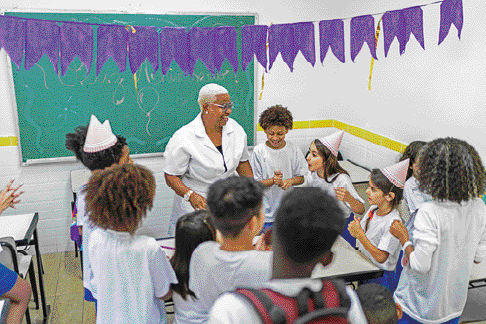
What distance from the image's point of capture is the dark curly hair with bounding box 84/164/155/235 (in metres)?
1.46

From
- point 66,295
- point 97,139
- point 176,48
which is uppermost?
point 176,48

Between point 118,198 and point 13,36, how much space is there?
1.59 m

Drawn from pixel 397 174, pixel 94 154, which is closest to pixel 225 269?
pixel 94 154

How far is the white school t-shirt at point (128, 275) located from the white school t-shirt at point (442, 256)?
3.37 feet

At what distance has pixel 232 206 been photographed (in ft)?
4.25

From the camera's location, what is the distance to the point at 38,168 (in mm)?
3576

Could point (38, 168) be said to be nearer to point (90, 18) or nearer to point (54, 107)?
point (54, 107)

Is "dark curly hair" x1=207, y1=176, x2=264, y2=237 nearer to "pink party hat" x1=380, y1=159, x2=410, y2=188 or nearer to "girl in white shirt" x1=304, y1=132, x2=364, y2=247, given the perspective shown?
"pink party hat" x1=380, y1=159, x2=410, y2=188

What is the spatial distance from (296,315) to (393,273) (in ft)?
5.37

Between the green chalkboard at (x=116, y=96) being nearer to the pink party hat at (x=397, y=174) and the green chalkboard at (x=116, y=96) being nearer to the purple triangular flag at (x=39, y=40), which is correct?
the purple triangular flag at (x=39, y=40)

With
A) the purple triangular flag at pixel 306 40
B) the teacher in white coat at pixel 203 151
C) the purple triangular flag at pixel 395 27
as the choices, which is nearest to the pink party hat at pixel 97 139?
the teacher in white coat at pixel 203 151

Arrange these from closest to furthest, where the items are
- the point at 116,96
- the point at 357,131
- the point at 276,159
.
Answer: the point at 276,159 < the point at 116,96 < the point at 357,131

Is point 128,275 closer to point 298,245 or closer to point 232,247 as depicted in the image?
point 232,247

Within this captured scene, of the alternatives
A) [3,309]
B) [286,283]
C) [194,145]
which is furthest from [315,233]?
[194,145]
